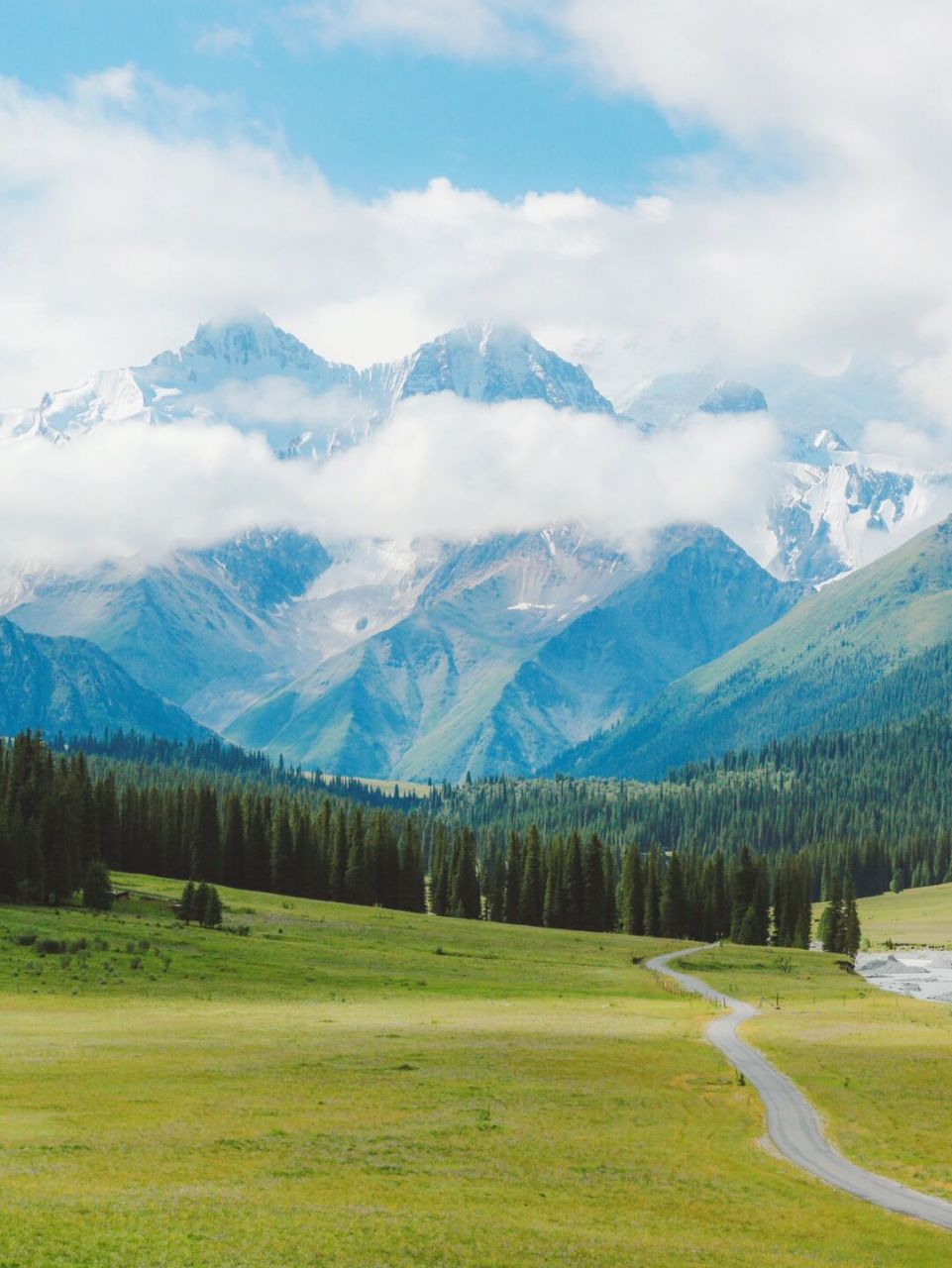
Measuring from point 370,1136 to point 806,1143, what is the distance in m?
16.6

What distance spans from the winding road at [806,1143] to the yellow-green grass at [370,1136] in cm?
109

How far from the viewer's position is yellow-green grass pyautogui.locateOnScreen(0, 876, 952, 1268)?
32.5 m

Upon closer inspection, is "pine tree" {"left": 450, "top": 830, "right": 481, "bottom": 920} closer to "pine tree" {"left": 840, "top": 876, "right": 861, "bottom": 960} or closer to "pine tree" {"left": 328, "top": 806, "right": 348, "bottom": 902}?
"pine tree" {"left": 328, "top": 806, "right": 348, "bottom": 902}

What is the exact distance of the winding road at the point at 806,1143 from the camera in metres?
40.5

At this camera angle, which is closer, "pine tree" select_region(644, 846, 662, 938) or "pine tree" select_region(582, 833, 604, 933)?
"pine tree" select_region(644, 846, 662, 938)

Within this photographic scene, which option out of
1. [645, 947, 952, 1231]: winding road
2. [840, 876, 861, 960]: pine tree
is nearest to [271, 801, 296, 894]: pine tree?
[840, 876, 861, 960]: pine tree

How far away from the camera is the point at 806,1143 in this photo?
4853 centimetres

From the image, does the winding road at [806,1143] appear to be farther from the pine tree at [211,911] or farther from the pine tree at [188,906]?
the pine tree at [188,906]

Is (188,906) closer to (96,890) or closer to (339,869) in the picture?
(96,890)

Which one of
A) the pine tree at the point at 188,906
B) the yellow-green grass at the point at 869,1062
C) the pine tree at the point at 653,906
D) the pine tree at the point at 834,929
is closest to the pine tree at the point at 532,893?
the pine tree at the point at 653,906

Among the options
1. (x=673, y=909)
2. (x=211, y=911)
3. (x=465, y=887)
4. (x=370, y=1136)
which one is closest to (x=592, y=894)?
(x=673, y=909)

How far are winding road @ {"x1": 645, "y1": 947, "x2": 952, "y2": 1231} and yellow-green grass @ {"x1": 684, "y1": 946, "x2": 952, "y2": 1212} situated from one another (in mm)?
793

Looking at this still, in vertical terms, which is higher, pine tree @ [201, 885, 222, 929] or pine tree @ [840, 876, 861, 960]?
pine tree @ [201, 885, 222, 929]

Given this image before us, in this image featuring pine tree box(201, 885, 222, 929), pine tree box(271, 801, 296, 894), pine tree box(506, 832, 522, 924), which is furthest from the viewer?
pine tree box(506, 832, 522, 924)
